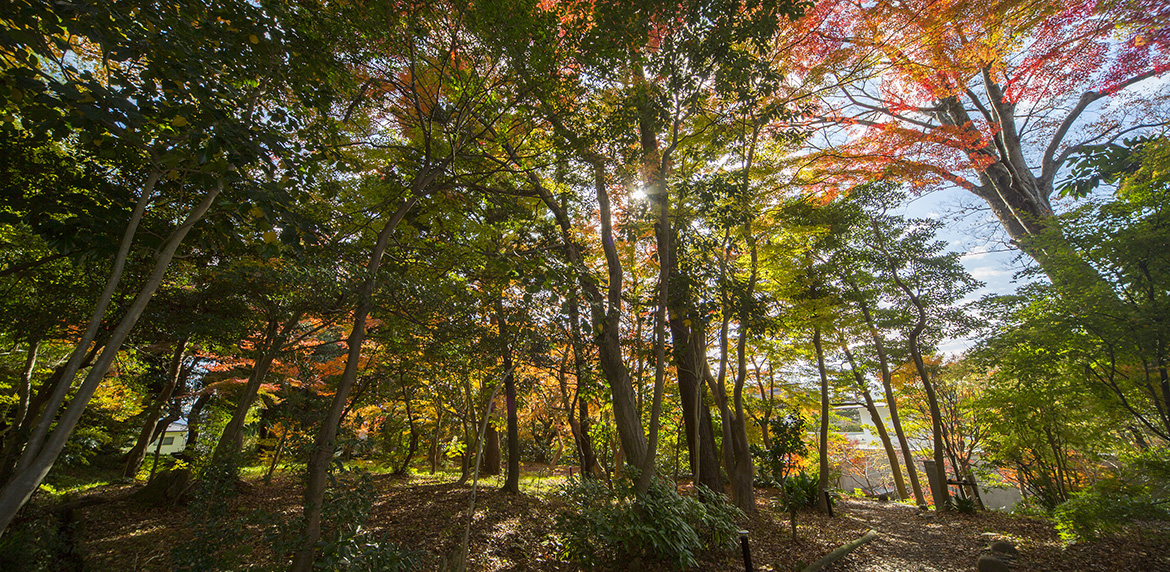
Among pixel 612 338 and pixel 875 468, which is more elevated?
pixel 612 338

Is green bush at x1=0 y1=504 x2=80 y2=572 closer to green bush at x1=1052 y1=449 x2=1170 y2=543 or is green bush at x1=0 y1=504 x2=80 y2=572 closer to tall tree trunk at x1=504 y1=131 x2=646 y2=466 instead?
tall tree trunk at x1=504 y1=131 x2=646 y2=466

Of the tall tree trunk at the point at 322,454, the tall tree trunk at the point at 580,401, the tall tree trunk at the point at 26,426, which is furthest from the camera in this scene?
the tall tree trunk at the point at 580,401

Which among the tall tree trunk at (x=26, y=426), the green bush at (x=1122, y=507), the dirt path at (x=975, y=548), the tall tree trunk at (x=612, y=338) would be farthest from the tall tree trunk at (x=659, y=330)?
the tall tree trunk at (x=26, y=426)

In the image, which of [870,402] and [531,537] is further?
[870,402]

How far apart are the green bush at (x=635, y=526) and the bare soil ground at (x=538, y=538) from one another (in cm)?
20

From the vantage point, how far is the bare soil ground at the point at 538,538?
4.81 metres

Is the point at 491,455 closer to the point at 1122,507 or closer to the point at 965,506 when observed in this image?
the point at 965,506

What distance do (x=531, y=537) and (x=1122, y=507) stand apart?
6755 mm

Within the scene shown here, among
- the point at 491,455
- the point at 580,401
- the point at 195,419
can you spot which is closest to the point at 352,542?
the point at 580,401

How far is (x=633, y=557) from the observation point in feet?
14.3

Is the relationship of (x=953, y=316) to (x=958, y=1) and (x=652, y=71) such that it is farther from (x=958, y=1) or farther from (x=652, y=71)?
(x=652, y=71)

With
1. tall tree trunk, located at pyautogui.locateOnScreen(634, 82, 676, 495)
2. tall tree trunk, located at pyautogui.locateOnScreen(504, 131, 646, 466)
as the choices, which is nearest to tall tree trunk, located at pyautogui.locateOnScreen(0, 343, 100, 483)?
tall tree trunk, located at pyautogui.locateOnScreen(504, 131, 646, 466)

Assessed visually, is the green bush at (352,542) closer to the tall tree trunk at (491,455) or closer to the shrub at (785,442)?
the shrub at (785,442)

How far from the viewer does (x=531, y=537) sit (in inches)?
234
